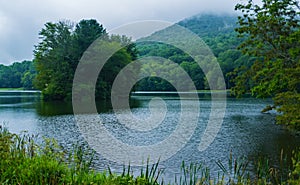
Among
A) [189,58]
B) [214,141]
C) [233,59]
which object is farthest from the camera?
[189,58]

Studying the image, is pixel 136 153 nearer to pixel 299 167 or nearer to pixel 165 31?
pixel 299 167

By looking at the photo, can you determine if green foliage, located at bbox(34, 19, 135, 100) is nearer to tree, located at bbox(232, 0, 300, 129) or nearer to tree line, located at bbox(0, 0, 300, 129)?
tree line, located at bbox(0, 0, 300, 129)

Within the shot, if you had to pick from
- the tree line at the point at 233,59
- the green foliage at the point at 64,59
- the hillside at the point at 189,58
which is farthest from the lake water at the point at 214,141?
the hillside at the point at 189,58

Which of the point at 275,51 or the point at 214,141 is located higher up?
the point at 275,51

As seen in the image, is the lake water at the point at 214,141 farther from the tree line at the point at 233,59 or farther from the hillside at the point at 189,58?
the hillside at the point at 189,58

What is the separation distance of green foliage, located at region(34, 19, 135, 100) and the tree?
32381mm

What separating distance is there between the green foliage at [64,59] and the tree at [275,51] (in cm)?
3238

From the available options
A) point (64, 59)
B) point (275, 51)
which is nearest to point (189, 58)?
point (64, 59)

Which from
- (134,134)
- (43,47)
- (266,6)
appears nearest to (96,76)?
(43,47)

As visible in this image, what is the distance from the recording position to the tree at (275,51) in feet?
55.0

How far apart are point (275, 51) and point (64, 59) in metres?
35.3

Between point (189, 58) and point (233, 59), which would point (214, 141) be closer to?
point (233, 59)

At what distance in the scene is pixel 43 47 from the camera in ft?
163

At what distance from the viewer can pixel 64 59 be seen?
48312mm
